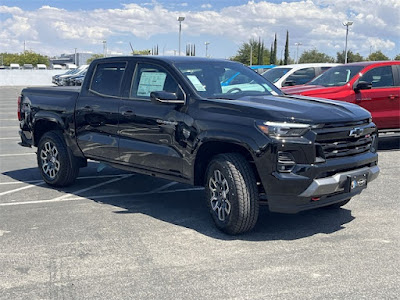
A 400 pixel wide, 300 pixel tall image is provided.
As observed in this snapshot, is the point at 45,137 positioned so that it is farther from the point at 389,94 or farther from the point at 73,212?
the point at 389,94

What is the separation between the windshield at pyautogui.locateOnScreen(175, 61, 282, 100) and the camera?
19.6 ft

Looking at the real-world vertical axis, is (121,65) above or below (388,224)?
above

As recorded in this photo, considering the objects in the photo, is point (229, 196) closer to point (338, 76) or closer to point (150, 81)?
point (150, 81)

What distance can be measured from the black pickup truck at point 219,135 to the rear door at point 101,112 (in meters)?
0.01

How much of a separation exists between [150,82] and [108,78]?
2.70 feet

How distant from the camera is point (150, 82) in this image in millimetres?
6414

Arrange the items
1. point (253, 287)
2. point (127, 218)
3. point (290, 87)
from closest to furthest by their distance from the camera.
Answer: point (253, 287) → point (127, 218) → point (290, 87)

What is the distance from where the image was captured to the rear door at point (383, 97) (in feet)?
34.9

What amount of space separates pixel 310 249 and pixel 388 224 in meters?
1.27

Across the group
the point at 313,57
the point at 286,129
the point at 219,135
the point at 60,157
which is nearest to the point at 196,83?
the point at 219,135

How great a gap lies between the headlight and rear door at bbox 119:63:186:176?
3.78 feet

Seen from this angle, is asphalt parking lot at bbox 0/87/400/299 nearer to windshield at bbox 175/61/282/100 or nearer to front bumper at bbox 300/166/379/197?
front bumper at bbox 300/166/379/197

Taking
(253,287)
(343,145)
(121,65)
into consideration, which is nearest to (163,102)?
(121,65)

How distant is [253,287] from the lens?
4.07 meters
